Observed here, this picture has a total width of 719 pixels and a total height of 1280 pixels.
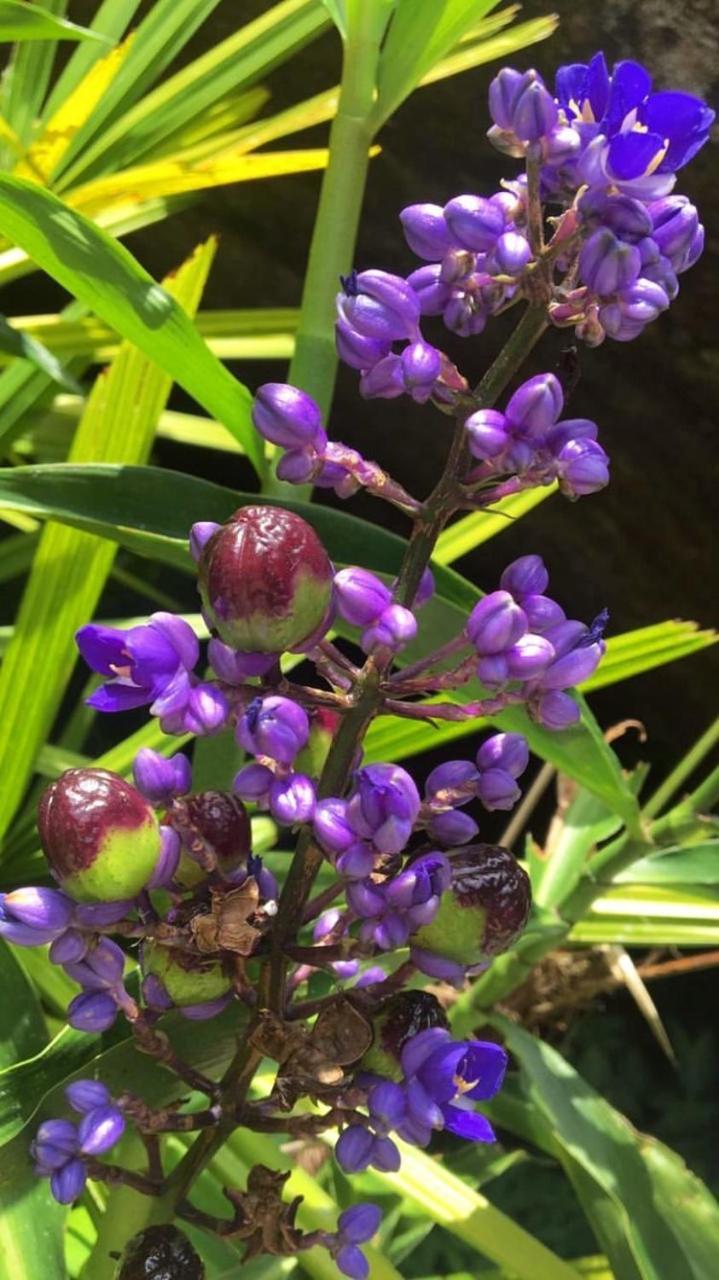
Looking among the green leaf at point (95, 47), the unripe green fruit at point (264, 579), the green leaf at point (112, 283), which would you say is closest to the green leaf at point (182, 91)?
the green leaf at point (95, 47)

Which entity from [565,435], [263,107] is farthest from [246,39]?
[565,435]

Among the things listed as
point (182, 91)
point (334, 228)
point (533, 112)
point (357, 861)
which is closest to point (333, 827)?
point (357, 861)

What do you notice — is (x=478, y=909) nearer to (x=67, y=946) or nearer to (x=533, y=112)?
(x=67, y=946)

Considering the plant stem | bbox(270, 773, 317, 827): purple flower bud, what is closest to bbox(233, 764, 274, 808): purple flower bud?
bbox(270, 773, 317, 827): purple flower bud

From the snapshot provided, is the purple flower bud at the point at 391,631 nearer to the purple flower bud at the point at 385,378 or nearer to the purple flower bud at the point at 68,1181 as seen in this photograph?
the purple flower bud at the point at 385,378

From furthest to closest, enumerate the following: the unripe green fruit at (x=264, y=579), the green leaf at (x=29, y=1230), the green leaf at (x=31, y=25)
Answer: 1. the green leaf at (x=31, y=25)
2. the green leaf at (x=29, y=1230)
3. the unripe green fruit at (x=264, y=579)

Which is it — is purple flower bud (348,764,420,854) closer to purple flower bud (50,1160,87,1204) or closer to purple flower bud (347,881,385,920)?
purple flower bud (347,881,385,920)

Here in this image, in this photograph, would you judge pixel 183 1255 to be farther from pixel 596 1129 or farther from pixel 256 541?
pixel 596 1129
